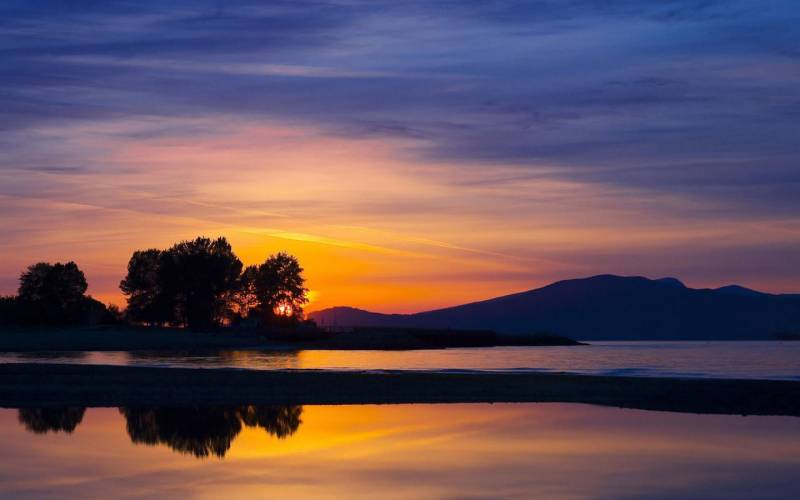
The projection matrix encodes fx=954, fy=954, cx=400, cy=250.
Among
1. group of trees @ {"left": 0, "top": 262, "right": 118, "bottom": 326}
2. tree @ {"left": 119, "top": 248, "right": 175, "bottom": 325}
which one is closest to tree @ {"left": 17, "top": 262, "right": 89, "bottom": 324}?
group of trees @ {"left": 0, "top": 262, "right": 118, "bottom": 326}

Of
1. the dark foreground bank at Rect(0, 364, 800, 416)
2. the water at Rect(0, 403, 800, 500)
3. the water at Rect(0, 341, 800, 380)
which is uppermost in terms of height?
the water at Rect(0, 341, 800, 380)

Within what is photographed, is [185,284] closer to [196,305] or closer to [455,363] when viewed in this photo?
[196,305]

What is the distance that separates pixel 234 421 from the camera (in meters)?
30.4

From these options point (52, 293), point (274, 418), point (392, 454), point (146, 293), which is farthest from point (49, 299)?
point (392, 454)

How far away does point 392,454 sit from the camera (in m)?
23.8

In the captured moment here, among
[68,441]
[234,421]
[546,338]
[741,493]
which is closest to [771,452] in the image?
[741,493]

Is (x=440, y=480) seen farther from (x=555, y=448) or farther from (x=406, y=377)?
(x=406, y=377)

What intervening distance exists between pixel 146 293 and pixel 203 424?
13182 cm

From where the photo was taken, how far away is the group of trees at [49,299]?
471 feet

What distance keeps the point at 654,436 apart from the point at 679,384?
59.2ft

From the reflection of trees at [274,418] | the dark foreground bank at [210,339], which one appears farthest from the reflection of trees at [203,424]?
the dark foreground bank at [210,339]

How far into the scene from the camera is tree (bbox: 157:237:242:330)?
150 metres

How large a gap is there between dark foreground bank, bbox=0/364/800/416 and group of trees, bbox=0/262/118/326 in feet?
321

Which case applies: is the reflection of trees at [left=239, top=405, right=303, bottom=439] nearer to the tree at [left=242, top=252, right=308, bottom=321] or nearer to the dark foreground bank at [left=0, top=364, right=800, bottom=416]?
the dark foreground bank at [left=0, top=364, right=800, bottom=416]
